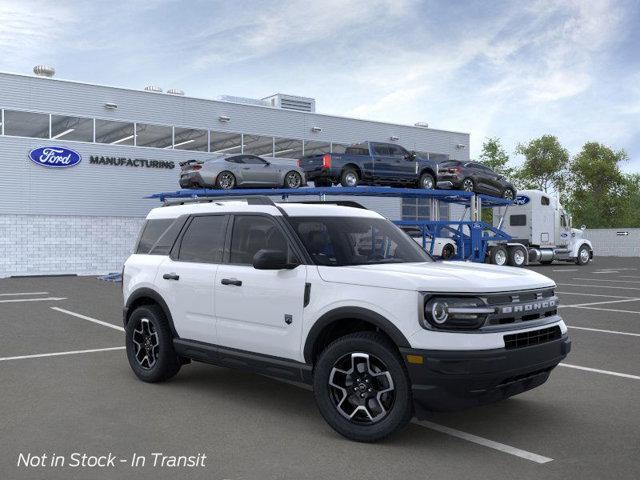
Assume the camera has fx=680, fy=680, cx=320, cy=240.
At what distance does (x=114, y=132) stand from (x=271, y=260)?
25.7 meters

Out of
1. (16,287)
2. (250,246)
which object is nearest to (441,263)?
(250,246)

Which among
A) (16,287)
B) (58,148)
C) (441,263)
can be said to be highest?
(58,148)

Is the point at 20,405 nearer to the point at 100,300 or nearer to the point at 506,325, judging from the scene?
the point at 506,325

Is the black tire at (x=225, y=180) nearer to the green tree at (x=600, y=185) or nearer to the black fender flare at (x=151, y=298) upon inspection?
the black fender flare at (x=151, y=298)

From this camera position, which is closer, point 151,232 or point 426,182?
point 151,232

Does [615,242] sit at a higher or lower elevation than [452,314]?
lower

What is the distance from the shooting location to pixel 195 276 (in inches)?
255

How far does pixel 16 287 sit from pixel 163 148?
37.0 feet

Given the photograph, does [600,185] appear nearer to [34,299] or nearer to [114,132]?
[114,132]

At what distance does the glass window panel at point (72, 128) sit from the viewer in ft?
91.0

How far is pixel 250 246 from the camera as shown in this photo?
20.3 feet

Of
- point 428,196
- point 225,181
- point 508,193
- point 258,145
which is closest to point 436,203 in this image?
point 428,196

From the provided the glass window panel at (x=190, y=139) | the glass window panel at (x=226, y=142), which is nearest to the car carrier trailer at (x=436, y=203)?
the glass window panel at (x=190, y=139)

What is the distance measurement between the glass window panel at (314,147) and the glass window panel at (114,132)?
357 inches
